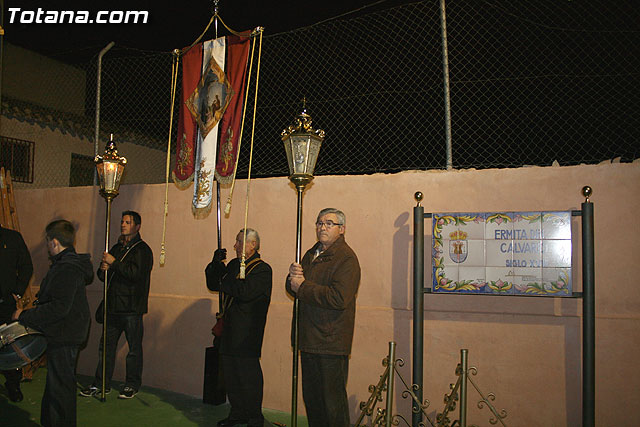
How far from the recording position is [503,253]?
14.2ft

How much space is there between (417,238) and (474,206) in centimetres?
61

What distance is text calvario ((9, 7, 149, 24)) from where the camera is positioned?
29.5ft

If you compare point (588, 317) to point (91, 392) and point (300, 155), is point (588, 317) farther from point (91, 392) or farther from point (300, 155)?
point (91, 392)

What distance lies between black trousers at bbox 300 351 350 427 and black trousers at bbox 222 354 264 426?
0.82 metres

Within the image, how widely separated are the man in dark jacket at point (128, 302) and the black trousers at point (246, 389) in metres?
1.44

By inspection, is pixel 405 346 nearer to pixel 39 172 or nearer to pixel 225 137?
pixel 225 137

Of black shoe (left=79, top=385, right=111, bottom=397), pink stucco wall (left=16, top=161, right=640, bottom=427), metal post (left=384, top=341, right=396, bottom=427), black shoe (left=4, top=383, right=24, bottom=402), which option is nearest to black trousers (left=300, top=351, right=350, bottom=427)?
metal post (left=384, top=341, right=396, bottom=427)

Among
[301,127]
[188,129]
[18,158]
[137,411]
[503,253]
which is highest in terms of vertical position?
[18,158]

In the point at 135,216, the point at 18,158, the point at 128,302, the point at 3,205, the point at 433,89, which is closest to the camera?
the point at 128,302

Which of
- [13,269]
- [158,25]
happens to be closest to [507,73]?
[158,25]

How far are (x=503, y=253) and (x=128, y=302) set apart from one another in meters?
3.70

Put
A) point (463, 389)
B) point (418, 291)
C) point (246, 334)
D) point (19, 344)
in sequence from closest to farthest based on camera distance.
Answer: point (463, 389)
point (19, 344)
point (418, 291)
point (246, 334)

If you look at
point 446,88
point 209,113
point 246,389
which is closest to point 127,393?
point 246,389

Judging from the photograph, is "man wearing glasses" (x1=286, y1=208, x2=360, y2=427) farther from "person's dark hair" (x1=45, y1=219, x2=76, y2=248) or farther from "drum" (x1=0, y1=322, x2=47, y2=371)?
"drum" (x1=0, y1=322, x2=47, y2=371)
